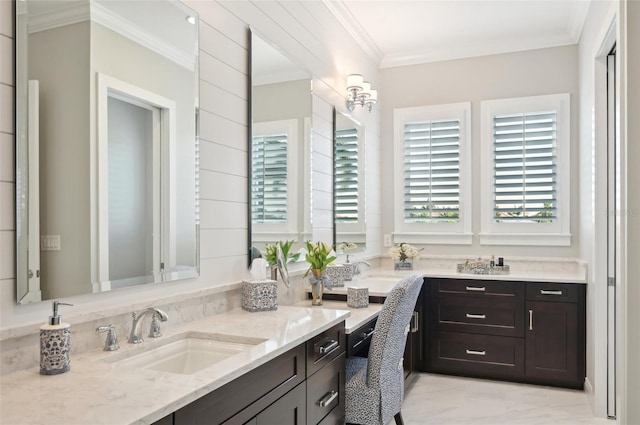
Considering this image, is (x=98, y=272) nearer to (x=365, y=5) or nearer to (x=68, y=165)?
(x=68, y=165)

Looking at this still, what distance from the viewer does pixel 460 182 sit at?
473 centimetres

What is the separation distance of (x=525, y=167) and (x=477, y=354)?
1692mm

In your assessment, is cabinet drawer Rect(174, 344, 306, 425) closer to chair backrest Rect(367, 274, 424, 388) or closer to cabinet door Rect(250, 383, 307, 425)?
cabinet door Rect(250, 383, 307, 425)

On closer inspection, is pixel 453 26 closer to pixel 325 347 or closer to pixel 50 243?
pixel 325 347

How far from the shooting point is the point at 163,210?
2037 mm

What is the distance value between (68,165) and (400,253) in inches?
135

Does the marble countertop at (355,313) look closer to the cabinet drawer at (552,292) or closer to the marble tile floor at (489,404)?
the marble tile floor at (489,404)

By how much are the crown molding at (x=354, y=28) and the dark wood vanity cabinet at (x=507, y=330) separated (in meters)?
2.15

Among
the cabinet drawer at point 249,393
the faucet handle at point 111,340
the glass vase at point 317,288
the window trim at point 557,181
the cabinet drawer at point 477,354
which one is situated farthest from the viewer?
the window trim at point 557,181

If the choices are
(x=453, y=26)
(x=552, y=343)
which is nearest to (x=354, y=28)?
(x=453, y=26)

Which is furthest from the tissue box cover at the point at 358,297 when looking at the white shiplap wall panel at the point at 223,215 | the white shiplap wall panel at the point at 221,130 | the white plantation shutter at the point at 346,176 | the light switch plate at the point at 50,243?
the light switch plate at the point at 50,243

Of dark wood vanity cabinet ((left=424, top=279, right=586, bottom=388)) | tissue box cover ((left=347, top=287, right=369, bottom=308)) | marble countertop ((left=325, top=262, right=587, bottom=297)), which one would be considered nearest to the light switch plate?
tissue box cover ((left=347, top=287, right=369, bottom=308))

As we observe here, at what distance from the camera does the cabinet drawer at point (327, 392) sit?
2.06 m

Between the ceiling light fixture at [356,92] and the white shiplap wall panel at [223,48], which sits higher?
the ceiling light fixture at [356,92]
